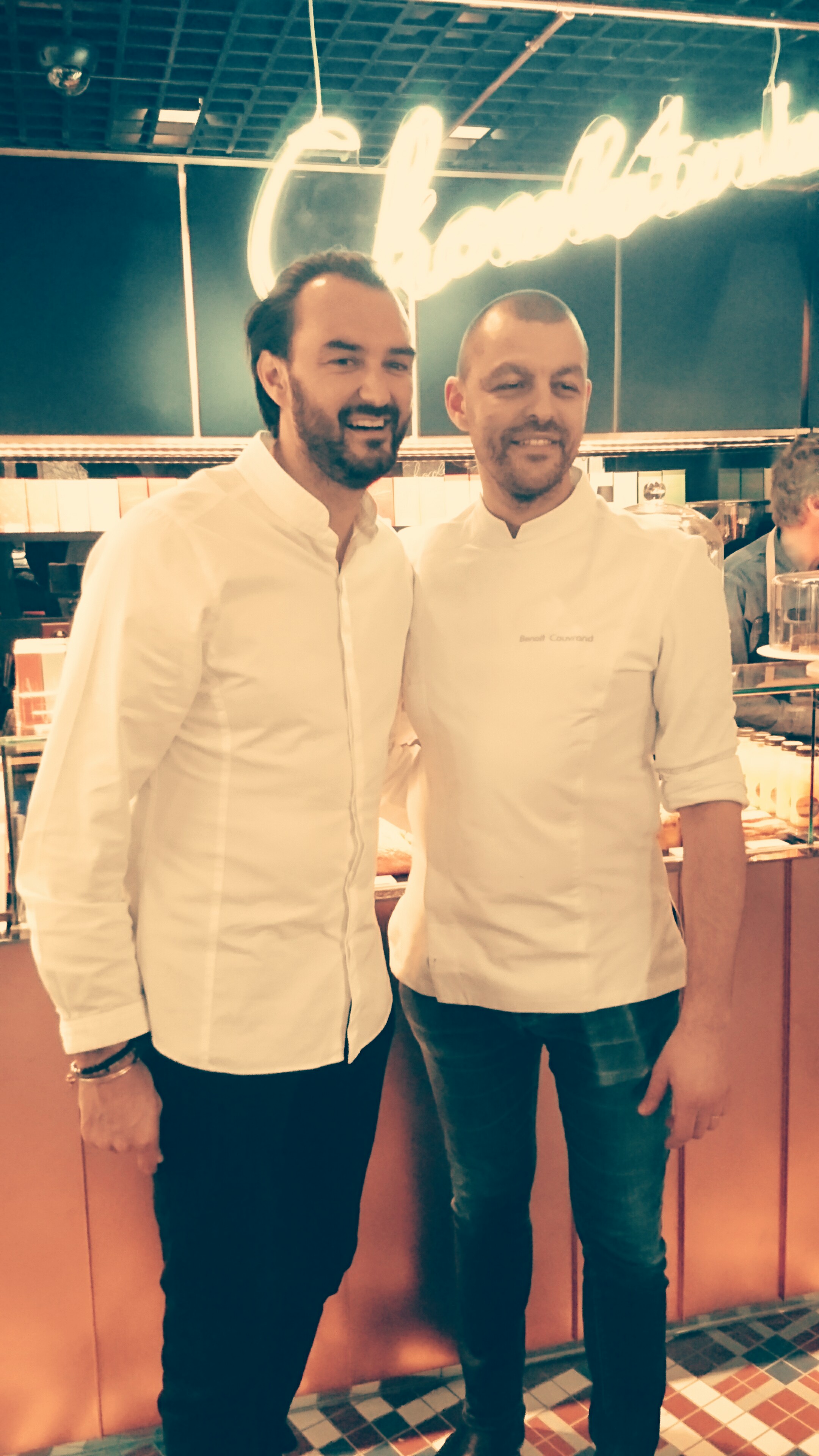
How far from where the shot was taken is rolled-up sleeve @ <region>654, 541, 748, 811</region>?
1375mm

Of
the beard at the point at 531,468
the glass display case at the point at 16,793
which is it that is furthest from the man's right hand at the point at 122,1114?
the beard at the point at 531,468

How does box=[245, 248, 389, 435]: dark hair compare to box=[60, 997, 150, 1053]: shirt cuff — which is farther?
box=[245, 248, 389, 435]: dark hair

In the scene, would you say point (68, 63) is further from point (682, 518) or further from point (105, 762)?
point (105, 762)

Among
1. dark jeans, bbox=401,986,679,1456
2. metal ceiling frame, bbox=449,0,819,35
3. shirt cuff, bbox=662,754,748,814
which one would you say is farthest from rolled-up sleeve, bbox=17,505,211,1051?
metal ceiling frame, bbox=449,0,819,35

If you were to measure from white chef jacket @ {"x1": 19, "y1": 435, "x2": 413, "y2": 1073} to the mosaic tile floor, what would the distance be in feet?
2.82

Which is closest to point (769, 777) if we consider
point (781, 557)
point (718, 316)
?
point (781, 557)

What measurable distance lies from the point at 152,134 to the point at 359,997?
4.38 meters

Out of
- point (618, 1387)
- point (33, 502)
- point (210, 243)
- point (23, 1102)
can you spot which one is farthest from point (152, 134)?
point (618, 1387)

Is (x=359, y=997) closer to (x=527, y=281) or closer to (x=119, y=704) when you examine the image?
(x=119, y=704)

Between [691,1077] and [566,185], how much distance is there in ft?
8.76

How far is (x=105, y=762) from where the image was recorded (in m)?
1.12

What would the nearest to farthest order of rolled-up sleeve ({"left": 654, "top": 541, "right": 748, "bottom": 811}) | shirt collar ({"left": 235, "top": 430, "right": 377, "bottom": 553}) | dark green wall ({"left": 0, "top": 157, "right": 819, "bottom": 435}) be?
1. shirt collar ({"left": 235, "top": 430, "right": 377, "bottom": 553})
2. rolled-up sleeve ({"left": 654, "top": 541, "right": 748, "bottom": 811})
3. dark green wall ({"left": 0, "top": 157, "right": 819, "bottom": 435})

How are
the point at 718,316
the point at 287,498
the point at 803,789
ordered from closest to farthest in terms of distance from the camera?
the point at 287,498 → the point at 803,789 → the point at 718,316

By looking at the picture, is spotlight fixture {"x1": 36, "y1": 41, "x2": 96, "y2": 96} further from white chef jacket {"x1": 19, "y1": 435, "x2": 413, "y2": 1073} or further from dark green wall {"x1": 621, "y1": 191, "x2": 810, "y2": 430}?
white chef jacket {"x1": 19, "y1": 435, "x2": 413, "y2": 1073}
